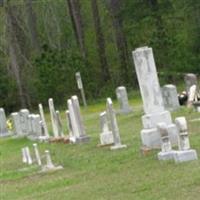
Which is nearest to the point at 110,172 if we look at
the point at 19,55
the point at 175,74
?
the point at 175,74

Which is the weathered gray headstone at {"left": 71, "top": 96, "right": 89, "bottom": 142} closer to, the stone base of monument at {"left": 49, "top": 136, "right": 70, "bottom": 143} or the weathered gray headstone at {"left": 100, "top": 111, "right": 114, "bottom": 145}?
the stone base of monument at {"left": 49, "top": 136, "right": 70, "bottom": 143}

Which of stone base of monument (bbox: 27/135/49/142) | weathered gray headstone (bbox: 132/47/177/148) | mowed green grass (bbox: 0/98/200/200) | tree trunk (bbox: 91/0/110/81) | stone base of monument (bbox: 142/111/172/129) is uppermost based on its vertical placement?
tree trunk (bbox: 91/0/110/81)

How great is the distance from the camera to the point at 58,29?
211 ft

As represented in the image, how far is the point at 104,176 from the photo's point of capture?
13.9 meters

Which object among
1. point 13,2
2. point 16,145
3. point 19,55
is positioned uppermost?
point 13,2

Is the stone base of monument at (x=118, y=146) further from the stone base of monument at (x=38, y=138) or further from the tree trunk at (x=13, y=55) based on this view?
the tree trunk at (x=13, y=55)

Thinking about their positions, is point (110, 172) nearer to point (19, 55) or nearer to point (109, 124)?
point (109, 124)

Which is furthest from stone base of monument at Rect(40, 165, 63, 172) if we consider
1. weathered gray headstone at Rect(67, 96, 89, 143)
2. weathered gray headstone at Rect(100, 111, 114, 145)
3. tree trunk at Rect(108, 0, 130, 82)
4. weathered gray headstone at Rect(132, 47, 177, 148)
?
tree trunk at Rect(108, 0, 130, 82)

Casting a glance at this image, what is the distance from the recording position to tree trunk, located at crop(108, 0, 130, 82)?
5033 cm

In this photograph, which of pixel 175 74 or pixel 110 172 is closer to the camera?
pixel 110 172

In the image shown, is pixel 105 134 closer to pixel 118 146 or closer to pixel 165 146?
pixel 118 146

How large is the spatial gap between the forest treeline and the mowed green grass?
25.0 m

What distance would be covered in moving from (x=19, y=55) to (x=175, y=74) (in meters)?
13.9

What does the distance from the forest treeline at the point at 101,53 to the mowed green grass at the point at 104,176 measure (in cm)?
2498
